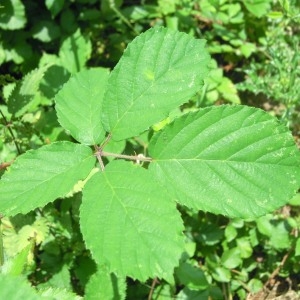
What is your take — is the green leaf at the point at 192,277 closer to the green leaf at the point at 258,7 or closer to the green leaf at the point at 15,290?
the green leaf at the point at 15,290

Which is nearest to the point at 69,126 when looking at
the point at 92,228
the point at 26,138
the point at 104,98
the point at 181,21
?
the point at 104,98

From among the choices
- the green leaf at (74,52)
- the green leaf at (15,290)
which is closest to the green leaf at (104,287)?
the green leaf at (15,290)

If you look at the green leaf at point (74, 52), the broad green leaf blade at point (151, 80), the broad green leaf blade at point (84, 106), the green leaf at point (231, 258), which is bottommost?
the green leaf at point (231, 258)

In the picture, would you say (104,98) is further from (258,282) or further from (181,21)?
(181,21)

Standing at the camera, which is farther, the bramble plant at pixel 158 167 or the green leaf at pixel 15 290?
the bramble plant at pixel 158 167

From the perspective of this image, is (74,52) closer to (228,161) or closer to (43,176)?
(43,176)

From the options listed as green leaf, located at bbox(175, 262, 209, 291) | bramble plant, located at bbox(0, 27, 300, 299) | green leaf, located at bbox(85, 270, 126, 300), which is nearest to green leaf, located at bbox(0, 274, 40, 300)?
bramble plant, located at bbox(0, 27, 300, 299)

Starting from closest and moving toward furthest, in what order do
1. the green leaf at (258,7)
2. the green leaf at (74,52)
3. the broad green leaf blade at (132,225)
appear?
the broad green leaf blade at (132,225), the green leaf at (74,52), the green leaf at (258,7)

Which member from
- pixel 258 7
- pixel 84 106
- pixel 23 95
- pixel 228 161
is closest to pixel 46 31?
pixel 23 95
